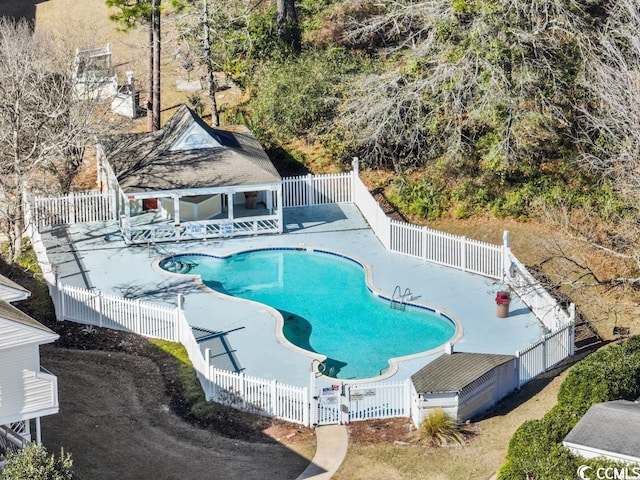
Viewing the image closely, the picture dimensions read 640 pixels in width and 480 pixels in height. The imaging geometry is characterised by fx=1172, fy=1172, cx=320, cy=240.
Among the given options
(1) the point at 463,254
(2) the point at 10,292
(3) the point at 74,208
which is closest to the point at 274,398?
(2) the point at 10,292

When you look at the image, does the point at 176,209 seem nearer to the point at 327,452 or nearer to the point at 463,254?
the point at 463,254

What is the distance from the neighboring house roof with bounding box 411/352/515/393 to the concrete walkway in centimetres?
223

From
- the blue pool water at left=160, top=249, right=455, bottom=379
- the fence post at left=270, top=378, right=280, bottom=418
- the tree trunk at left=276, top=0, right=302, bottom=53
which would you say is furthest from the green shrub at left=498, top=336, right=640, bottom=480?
the tree trunk at left=276, top=0, right=302, bottom=53

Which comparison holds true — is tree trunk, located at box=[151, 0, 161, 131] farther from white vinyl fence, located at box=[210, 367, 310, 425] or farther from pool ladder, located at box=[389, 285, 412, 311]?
white vinyl fence, located at box=[210, 367, 310, 425]

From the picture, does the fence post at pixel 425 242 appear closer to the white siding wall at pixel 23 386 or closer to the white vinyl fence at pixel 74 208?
the white vinyl fence at pixel 74 208

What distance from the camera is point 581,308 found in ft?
115

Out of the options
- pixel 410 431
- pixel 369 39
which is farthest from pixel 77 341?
pixel 369 39

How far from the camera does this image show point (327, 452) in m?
28.0

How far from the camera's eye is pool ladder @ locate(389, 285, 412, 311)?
35.9m

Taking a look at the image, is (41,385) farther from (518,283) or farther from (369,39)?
(369,39)

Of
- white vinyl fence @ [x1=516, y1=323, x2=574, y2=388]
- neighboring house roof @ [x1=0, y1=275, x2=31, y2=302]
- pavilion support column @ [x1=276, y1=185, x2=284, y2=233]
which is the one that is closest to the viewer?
neighboring house roof @ [x1=0, y1=275, x2=31, y2=302]

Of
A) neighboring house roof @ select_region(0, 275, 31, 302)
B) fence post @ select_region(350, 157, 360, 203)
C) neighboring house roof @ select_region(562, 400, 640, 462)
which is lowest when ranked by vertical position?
neighboring house roof @ select_region(562, 400, 640, 462)

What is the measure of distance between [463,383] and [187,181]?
1433 centimetres

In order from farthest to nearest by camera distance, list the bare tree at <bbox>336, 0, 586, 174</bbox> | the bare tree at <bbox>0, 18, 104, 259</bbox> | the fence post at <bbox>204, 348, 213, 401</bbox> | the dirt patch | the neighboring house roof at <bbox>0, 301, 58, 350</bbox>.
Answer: the bare tree at <bbox>336, 0, 586, 174</bbox> < the bare tree at <bbox>0, 18, 104, 259</bbox> < the fence post at <bbox>204, 348, 213, 401</bbox> < the dirt patch < the neighboring house roof at <bbox>0, 301, 58, 350</bbox>
